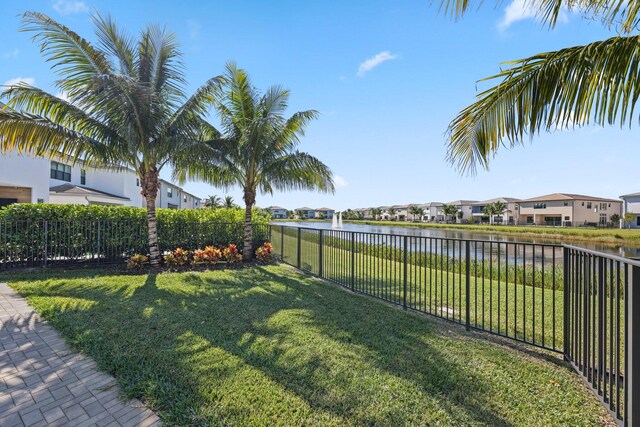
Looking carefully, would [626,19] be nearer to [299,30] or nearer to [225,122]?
[299,30]

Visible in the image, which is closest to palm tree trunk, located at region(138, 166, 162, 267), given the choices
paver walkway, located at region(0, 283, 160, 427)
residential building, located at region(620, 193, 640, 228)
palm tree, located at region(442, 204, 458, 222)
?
Result: paver walkway, located at region(0, 283, 160, 427)

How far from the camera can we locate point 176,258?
1008 centimetres

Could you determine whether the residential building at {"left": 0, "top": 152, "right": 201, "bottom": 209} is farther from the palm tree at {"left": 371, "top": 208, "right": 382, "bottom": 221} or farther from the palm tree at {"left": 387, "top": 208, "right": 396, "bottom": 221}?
the palm tree at {"left": 371, "top": 208, "right": 382, "bottom": 221}

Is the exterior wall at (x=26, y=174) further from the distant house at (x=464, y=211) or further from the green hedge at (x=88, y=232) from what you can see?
the distant house at (x=464, y=211)

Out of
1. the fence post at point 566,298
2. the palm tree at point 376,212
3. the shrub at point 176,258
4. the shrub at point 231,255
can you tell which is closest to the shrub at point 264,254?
the shrub at point 231,255

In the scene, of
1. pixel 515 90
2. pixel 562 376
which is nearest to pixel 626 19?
pixel 515 90

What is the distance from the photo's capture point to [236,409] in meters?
2.62

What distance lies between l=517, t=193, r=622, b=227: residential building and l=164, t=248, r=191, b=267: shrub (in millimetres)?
64549

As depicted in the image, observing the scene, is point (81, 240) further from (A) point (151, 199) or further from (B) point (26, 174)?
(B) point (26, 174)

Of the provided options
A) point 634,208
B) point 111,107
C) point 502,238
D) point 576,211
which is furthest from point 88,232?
point 634,208

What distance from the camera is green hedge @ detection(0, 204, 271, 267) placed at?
29.4ft

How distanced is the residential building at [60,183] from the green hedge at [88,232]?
169cm

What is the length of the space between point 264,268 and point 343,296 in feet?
13.6

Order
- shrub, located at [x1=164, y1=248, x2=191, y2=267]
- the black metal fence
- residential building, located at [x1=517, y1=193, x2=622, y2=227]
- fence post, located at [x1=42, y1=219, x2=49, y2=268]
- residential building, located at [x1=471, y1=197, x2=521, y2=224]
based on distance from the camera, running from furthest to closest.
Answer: residential building, located at [x1=471, y1=197, x2=521, y2=224] < residential building, located at [x1=517, y1=193, x2=622, y2=227] < shrub, located at [x1=164, y1=248, x2=191, y2=267] < fence post, located at [x1=42, y1=219, x2=49, y2=268] < the black metal fence
